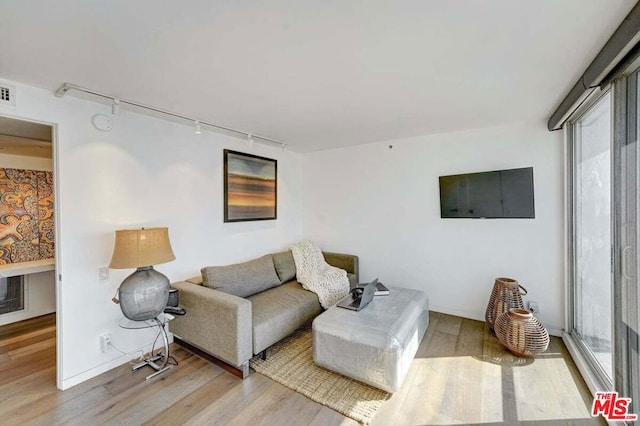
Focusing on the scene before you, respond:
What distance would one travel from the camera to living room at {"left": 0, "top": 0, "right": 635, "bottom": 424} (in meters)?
1.42

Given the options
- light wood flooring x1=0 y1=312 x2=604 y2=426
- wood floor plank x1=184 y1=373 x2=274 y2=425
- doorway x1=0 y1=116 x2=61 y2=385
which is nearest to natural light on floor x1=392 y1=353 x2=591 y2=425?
light wood flooring x1=0 y1=312 x2=604 y2=426

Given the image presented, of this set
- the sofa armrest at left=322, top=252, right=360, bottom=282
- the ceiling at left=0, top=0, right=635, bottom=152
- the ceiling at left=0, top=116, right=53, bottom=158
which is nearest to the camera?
the ceiling at left=0, top=0, right=635, bottom=152

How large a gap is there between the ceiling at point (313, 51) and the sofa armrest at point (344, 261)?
220 centimetres

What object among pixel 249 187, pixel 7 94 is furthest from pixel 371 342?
pixel 7 94

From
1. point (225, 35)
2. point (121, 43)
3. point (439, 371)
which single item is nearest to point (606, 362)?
point (439, 371)

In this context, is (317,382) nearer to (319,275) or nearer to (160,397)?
(160,397)

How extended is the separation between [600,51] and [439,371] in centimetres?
253

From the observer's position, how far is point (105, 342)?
2400 millimetres

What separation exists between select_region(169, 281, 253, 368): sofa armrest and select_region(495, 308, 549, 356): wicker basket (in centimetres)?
235

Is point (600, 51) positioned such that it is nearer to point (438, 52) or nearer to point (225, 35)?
point (438, 52)

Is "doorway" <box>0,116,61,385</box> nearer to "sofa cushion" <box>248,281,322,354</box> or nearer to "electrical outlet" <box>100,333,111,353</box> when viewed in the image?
"electrical outlet" <box>100,333,111,353</box>

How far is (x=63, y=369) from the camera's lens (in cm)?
218

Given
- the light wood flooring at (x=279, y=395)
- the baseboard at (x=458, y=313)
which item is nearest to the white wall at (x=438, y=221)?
the baseboard at (x=458, y=313)

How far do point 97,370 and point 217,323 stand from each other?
3.70 ft
